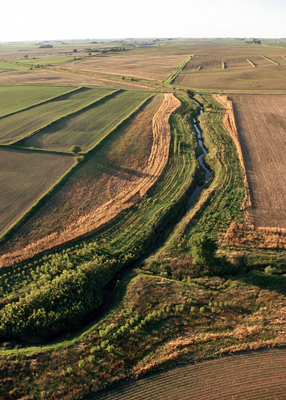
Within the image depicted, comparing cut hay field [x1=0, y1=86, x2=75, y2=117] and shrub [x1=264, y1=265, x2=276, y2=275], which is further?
cut hay field [x1=0, y1=86, x2=75, y2=117]

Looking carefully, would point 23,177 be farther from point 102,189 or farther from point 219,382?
point 219,382

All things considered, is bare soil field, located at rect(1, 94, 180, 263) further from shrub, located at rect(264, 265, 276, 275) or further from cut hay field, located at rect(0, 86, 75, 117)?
cut hay field, located at rect(0, 86, 75, 117)

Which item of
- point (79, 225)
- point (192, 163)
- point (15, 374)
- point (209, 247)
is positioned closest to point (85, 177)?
point (79, 225)

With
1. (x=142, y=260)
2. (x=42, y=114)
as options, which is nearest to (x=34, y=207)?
(x=142, y=260)

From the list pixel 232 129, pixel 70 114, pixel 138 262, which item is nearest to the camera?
pixel 138 262

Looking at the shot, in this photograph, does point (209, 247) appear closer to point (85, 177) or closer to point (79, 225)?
point (79, 225)

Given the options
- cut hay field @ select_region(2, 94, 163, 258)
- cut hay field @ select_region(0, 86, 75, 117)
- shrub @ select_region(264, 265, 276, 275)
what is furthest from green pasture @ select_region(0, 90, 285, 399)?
cut hay field @ select_region(0, 86, 75, 117)
